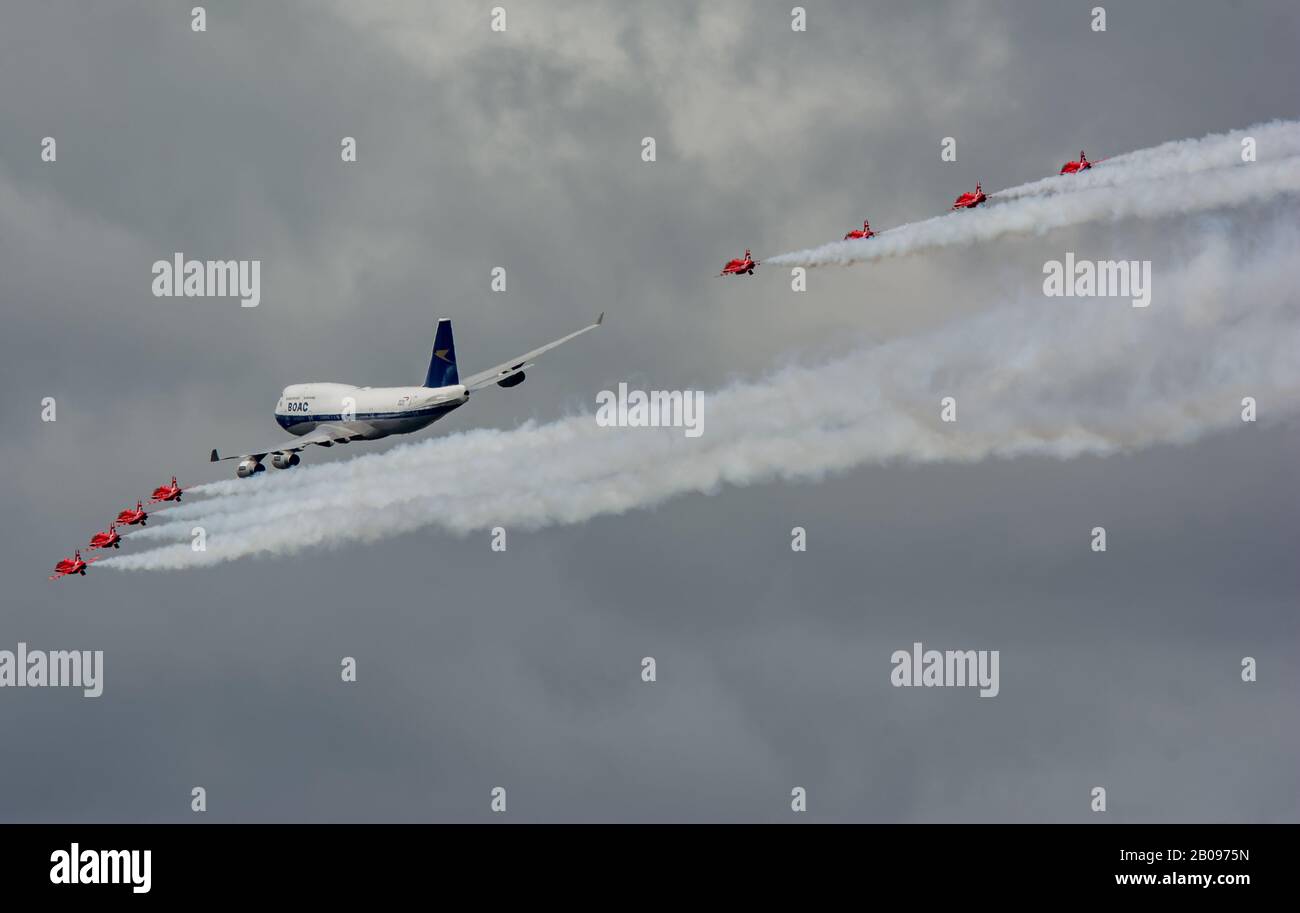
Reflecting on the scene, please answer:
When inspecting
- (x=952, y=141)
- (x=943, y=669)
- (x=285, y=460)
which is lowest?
(x=943, y=669)

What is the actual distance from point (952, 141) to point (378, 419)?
3431cm

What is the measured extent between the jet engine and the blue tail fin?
7891mm

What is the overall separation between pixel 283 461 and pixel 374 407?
5496 mm

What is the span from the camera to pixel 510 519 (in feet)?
517

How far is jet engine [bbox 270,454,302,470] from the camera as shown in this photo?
6452 inches

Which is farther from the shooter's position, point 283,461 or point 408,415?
point 283,461

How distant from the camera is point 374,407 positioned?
536 ft

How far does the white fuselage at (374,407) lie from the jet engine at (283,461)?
3331 millimetres
